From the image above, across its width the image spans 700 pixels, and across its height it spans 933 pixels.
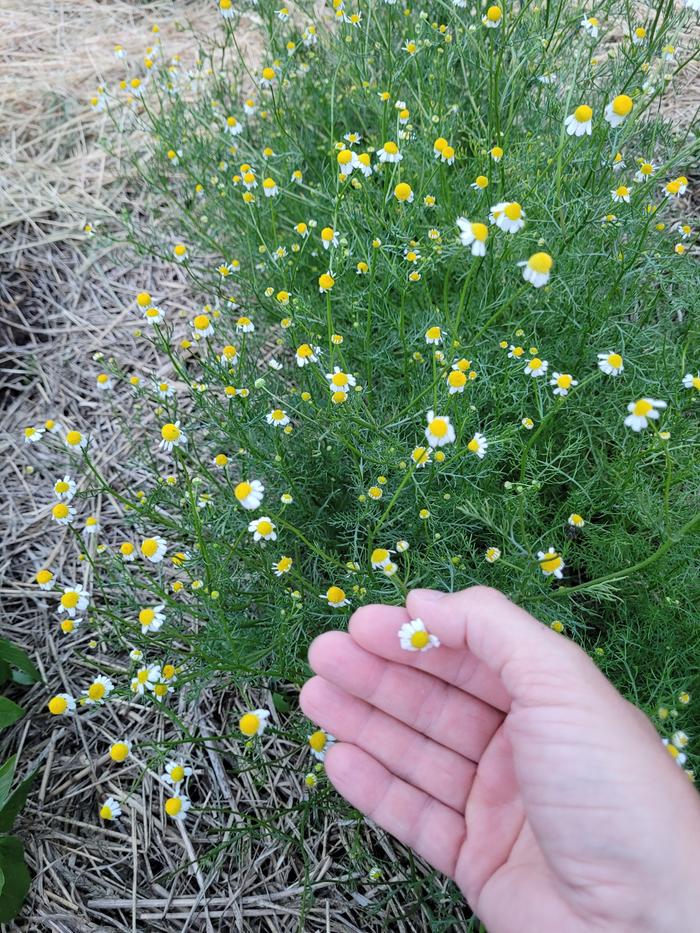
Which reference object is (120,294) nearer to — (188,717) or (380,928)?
(188,717)

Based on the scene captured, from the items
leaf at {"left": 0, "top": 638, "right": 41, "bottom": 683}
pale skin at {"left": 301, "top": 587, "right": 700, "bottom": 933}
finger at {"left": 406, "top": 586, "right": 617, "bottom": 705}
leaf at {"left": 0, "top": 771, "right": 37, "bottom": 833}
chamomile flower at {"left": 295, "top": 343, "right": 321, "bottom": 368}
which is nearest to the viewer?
pale skin at {"left": 301, "top": 587, "right": 700, "bottom": 933}

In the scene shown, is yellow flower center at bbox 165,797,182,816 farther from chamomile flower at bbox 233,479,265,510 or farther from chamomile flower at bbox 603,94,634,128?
chamomile flower at bbox 603,94,634,128

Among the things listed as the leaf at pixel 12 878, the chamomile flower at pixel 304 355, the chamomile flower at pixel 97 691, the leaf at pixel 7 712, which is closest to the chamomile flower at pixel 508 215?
the chamomile flower at pixel 304 355

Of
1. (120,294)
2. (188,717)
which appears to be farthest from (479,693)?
(120,294)

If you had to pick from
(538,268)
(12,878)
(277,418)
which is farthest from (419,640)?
(12,878)

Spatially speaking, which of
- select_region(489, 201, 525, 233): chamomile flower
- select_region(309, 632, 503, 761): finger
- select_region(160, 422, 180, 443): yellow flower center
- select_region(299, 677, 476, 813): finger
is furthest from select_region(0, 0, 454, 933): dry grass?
select_region(489, 201, 525, 233): chamomile flower

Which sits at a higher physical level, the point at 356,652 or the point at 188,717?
the point at 356,652
